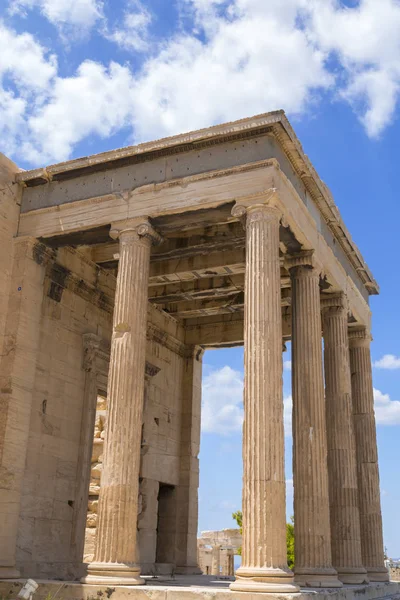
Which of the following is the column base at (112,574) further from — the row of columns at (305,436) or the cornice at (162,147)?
the cornice at (162,147)

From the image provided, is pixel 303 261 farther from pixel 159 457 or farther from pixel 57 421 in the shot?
pixel 159 457

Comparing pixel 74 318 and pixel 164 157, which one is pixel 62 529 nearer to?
pixel 74 318

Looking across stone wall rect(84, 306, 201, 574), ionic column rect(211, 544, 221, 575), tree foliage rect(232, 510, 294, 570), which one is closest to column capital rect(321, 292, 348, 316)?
stone wall rect(84, 306, 201, 574)

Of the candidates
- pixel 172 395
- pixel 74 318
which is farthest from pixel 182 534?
pixel 74 318

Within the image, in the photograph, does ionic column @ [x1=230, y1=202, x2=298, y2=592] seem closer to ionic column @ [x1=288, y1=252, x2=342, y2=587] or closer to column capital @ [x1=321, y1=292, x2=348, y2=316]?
ionic column @ [x1=288, y1=252, x2=342, y2=587]

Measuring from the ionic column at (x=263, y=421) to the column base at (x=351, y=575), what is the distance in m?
5.99

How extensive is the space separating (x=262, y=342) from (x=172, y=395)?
32.9 ft

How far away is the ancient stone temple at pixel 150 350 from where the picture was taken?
46.5 ft

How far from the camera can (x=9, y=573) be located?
14.9m

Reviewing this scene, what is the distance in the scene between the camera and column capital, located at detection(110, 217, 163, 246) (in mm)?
16266

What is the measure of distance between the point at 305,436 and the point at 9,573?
7382 mm

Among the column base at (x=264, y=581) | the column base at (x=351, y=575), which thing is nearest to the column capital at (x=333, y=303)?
the column base at (x=351, y=575)

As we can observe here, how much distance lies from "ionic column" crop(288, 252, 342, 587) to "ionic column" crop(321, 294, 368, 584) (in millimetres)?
2590

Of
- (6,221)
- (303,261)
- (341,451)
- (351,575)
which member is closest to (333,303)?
(303,261)
